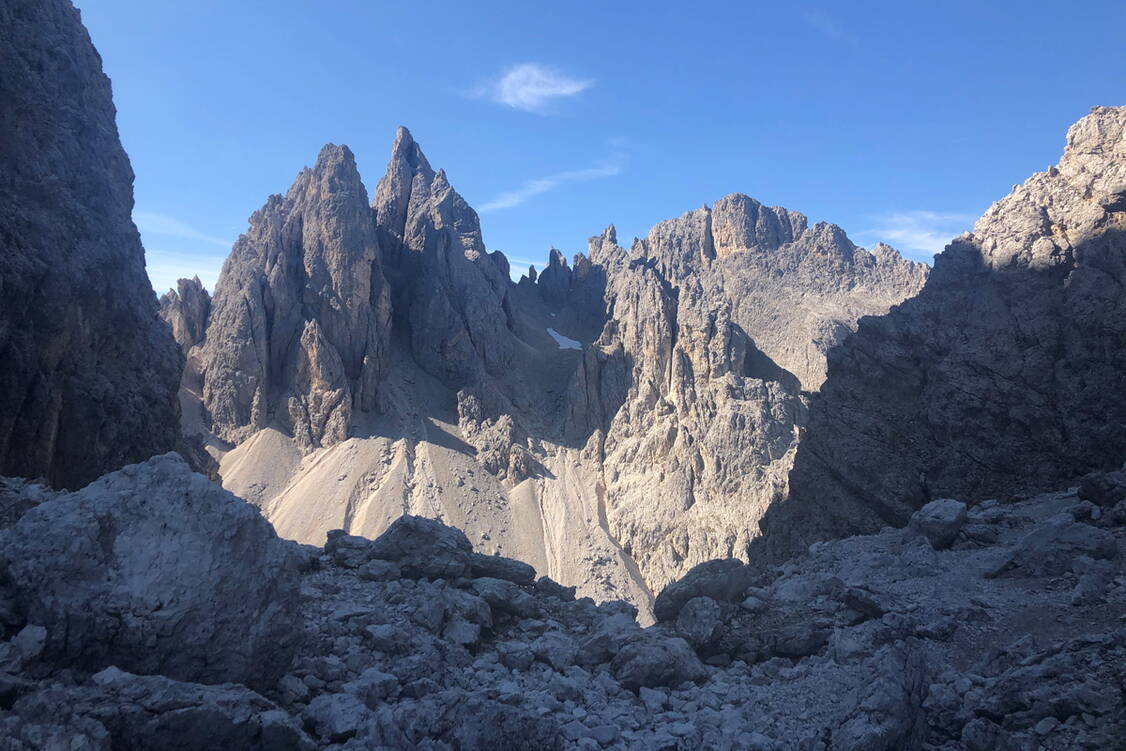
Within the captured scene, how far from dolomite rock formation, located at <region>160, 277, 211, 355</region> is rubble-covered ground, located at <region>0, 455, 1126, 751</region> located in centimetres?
8466

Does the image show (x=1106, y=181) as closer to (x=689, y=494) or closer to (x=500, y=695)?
(x=500, y=695)

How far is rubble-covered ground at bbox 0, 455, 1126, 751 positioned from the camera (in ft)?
22.8

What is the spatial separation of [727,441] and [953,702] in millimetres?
68671

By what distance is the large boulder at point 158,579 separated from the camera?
7195 millimetres

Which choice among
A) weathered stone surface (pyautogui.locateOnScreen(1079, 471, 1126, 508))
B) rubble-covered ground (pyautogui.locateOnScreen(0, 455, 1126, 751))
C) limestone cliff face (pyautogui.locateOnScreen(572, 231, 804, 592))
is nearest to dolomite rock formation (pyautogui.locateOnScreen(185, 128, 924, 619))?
limestone cliff face (pyautogui.locateOnScreen(572, 231, 804, 592))

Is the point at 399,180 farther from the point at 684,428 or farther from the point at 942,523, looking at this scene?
the point at 942,523

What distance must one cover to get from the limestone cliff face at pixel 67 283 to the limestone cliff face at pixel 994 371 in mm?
27627

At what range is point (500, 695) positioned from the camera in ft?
29.8

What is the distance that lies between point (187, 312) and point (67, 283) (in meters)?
71.9

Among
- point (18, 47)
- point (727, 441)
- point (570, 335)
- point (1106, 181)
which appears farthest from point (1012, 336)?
point (570, 335)

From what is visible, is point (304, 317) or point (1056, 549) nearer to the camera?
point (1056, 549)

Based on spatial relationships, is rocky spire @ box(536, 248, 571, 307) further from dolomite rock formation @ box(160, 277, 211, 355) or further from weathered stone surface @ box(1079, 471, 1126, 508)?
weathered stone surface @ box(1079, 471, 1126, 508)

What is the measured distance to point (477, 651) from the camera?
37.7 feet

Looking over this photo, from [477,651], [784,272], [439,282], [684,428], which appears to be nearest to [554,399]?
[684,428]
